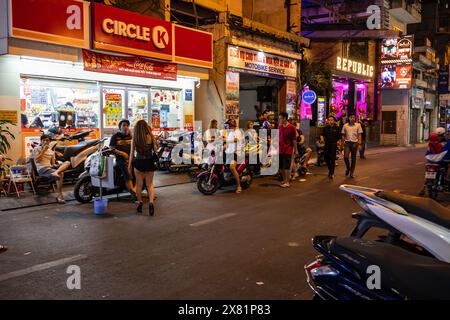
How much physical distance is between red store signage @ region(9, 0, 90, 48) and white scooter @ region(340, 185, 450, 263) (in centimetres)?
935

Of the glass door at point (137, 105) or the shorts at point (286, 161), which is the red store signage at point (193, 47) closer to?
the glass door at point (137, 105)

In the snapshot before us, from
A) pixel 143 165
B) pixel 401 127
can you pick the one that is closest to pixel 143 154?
pixel 143 165

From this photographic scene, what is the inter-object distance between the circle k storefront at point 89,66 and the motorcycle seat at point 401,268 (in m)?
10.1

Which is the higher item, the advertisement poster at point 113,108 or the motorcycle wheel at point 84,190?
the advertisement poster at point 113,108

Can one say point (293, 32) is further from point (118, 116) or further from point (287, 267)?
point (287, 267)

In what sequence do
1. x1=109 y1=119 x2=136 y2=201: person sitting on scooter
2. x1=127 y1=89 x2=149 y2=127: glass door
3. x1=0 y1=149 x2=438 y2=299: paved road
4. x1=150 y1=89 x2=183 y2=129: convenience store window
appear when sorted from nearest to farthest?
x1=0 y1=149 x2=438 y2=299: paved road, x1=109 y1=119 x2=136 y2=201: person sitting on scooter, x1=127 y1=89 x2=149 y2=127: glass door, x1=150 y1=89 x2=183 y2=129: convenience store window

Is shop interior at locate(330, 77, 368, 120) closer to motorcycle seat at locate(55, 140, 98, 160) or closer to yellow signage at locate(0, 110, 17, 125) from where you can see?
motorcycle seat at locate(55, 140, 98, 160)

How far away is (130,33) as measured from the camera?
13.3 m

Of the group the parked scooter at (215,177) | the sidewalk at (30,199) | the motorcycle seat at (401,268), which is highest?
the motorcycle seat at (401,268)

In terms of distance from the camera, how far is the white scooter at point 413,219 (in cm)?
387

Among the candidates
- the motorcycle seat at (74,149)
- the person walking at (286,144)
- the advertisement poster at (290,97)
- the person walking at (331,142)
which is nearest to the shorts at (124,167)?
the motorcycle seat at (74,149)

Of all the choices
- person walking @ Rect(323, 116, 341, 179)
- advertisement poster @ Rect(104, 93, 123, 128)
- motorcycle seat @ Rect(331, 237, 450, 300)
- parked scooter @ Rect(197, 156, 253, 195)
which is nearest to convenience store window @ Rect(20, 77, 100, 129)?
advertisement poster @ Rect(104, 93, 123, 128)

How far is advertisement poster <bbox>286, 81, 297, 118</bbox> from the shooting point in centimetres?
2170

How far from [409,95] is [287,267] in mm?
31080
